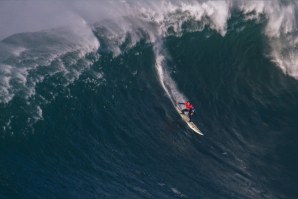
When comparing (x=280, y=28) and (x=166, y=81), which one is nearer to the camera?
(x=166, y=81)

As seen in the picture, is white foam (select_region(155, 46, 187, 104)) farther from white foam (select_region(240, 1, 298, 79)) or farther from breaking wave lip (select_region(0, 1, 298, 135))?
white foam (select_region(240, 1, 298, 79))

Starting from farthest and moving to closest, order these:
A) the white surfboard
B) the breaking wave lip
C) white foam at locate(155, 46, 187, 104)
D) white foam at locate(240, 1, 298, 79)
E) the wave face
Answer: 1. white foam at locate(240, 1, 298, 79)
2. white foam at locate(155, 46, 187, 104)
3. the white surfboard
4. the breaking wave lip
5. the wave face

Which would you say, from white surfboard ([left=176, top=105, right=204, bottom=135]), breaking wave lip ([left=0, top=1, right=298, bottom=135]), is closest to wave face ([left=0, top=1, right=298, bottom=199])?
breaking wave lip ([left=0, top=1, right=298, bottom=135])

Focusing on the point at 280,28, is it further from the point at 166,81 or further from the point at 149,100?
the point at 149,100

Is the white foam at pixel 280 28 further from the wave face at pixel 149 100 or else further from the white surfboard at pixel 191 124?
the white surfboard at pixel 191 124

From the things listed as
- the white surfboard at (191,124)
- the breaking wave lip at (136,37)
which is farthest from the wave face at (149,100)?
the white surfboard at (191,124)

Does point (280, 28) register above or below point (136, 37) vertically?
above

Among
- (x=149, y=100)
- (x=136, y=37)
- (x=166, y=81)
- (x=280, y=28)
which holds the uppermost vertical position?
(x=280, y=28)

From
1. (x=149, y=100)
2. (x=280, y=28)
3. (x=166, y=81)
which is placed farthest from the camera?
(x=280, y=28)

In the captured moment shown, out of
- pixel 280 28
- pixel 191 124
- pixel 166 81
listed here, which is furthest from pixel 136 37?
pixel 280 28
